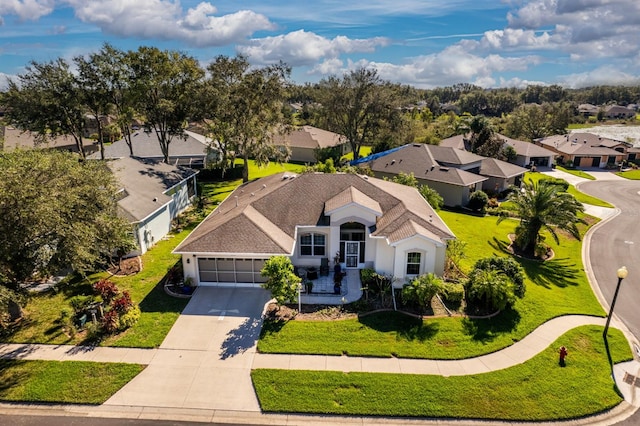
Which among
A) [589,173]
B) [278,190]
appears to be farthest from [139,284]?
[589,173]

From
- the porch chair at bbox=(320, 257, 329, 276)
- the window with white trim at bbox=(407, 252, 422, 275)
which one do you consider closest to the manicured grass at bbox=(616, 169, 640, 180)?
the window with white trim at bbox=(407, 252, 422, 275)

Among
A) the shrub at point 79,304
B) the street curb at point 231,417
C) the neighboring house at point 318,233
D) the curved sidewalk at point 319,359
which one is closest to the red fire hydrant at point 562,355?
the curved sidewalk at point 319,359

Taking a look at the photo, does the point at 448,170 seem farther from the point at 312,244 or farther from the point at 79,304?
the point at 79,304

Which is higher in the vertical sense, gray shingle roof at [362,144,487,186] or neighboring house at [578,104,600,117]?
neighboring house at [578,104,600,117]

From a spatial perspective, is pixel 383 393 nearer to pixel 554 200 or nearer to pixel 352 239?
pixel 352 239

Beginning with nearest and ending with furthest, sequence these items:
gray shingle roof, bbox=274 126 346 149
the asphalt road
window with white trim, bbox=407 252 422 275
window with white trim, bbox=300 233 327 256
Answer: the asphalt road
window with white trim, bbox=407 252 422 275
window with white trim, bbox=300 233 327 256
gray shingle roof, bbox=274 126 346 149

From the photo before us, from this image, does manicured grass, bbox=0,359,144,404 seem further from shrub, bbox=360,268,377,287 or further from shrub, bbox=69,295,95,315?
shrub, bbox=360,268,377,287
